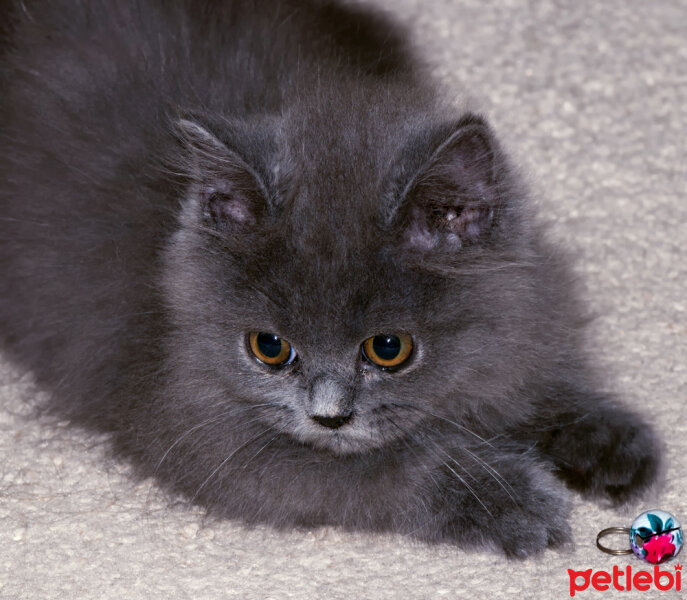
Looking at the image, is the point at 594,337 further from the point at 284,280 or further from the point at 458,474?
the point at 284,280

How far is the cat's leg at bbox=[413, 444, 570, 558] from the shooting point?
2574mm

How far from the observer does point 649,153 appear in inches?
158

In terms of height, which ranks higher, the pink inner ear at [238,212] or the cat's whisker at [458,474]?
the pink inner ear at [238,212]

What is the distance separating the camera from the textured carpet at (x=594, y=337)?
2.54m

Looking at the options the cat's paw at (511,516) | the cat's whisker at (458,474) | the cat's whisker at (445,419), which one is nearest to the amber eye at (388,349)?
the cat's whisker at (445,419)

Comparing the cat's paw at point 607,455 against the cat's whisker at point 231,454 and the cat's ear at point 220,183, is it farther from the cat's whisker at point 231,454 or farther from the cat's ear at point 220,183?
the cat's ear at point 220,183

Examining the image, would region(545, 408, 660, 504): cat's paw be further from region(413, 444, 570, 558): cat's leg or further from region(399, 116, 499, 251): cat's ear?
region(399, 116, 499, 251): cat's ear

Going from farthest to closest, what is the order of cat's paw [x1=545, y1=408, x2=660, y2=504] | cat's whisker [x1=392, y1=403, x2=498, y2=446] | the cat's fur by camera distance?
cat's paw [x1=545, y1=408, x2=660, y2=504]
cat's whisker [x1=392, y1=403, x2=498, y2=446]
the cat's fur

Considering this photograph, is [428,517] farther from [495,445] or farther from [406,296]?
[406,296]

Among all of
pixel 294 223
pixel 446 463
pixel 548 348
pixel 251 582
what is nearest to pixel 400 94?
pixel 294 223

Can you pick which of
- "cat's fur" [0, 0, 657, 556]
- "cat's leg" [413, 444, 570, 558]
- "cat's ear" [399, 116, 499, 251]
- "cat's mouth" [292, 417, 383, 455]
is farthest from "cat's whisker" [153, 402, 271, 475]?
"cat's ear" [399, 116, 499, 251]

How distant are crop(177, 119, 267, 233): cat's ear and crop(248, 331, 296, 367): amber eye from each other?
0.23m

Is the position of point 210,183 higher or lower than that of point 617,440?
higher

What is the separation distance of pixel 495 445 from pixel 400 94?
0.86m
